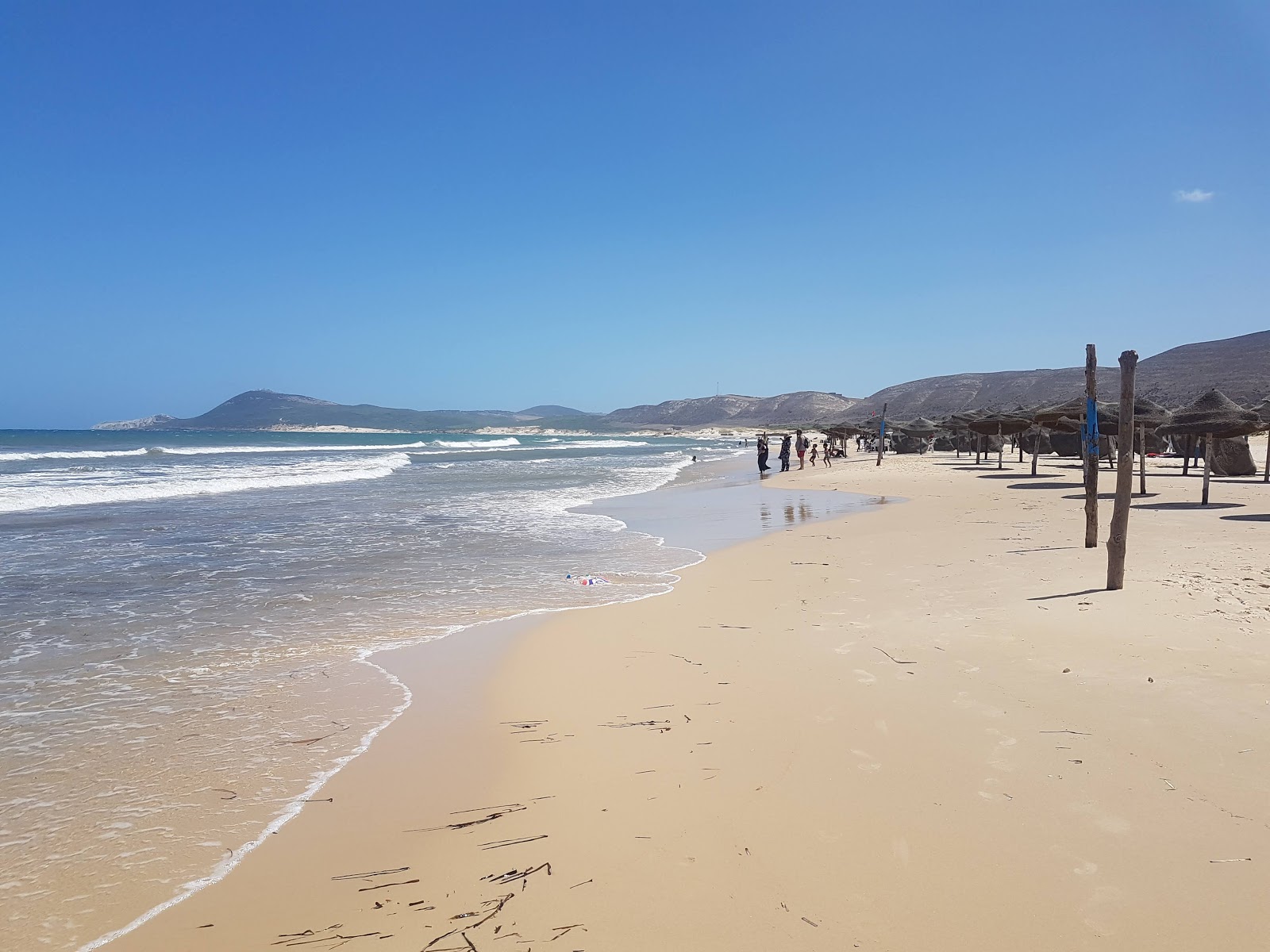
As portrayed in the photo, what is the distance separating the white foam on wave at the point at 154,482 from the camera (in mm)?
20672

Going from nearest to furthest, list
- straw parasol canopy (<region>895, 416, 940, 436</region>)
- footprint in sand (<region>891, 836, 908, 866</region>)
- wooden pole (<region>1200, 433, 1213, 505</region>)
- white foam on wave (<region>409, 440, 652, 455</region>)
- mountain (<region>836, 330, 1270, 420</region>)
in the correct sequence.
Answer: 1. footprint in sand (<region>891, 836, 908, 866</region>)
2. wooden pole (<region>1200, 433, 1213, 505</region>)
3. straw parasol canopy (<region>895, 416, 940, 436</region>)
4. mountain (<region>836, 330, 1270, 420</region>)
5. white foam on wave (<region>409, 440, 652, 455</region>)

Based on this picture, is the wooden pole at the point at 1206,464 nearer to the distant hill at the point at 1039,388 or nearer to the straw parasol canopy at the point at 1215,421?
the straw parasol canopy at the point at 1215,421

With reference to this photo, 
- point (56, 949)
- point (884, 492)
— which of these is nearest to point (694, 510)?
point (884, 492)

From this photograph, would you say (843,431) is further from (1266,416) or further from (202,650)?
(202,650)

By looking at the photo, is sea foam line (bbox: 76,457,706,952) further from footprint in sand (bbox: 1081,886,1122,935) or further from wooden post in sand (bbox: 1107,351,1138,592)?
wooden post in sand (bbox: 1107,351,1138,592)

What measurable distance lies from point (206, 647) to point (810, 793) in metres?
5.52

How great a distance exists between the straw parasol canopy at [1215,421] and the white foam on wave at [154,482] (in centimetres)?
2571

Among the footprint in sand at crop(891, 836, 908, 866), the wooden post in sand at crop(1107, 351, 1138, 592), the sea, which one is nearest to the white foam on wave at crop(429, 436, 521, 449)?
the sea

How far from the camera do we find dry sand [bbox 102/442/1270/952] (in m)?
2.65

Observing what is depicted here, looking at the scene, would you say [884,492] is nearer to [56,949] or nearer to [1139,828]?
[1139,828]

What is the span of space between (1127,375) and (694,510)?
11.0 meters

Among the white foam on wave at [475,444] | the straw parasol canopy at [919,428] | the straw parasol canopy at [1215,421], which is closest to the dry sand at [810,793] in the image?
the straw parasol canopy at [1215,421]

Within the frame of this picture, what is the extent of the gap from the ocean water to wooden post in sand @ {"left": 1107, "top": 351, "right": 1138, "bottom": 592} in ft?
15.4

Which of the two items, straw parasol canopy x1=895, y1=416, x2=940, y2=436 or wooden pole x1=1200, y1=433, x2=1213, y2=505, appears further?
straw parasol canopy x1=895, y1=416, x2=940, y2=436
